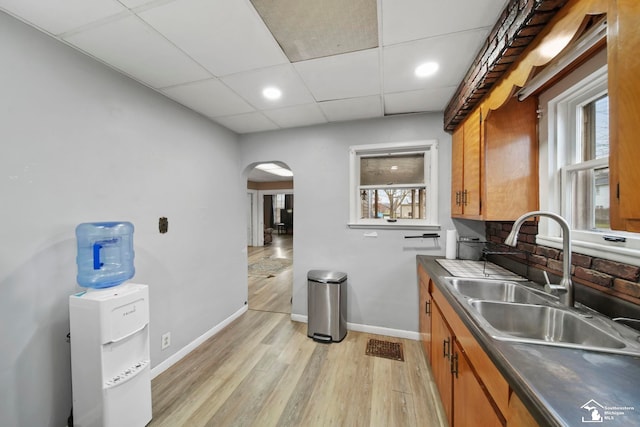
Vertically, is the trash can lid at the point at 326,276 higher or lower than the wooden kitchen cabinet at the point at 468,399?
higher

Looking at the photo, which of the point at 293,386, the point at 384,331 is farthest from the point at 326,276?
the point at 293,386

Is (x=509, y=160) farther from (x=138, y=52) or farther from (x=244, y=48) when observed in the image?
(x=138, y=52)

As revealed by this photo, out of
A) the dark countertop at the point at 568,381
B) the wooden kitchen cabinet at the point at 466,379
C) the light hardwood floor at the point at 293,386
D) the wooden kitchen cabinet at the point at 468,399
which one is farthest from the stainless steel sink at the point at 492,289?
the light hardwood floor at the point at 293,386

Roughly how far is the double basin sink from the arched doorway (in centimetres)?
249

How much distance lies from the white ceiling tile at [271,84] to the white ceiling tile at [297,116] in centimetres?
11

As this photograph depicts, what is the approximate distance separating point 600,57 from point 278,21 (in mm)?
1701

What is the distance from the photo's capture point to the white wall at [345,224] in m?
2.59

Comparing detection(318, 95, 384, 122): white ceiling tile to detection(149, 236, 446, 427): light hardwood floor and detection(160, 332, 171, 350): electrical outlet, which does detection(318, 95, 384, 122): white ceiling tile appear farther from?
detection(160, 332, 171, 350): electrical outlet

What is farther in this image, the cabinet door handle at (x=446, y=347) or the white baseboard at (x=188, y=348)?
the white baseboard at (x=188, y=348)

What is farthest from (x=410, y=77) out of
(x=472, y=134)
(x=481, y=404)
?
(x=481, y=404)

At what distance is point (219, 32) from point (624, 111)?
6.06ft

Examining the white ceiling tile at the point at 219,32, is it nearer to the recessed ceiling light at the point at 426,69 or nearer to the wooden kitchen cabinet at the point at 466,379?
the recessed ceiling light at the point at 426,69

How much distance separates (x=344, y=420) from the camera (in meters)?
1.60

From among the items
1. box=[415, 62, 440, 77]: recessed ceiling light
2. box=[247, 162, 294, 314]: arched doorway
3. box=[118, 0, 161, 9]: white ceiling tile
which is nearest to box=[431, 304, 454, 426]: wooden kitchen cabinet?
box=[415, 62, 440, 77]: recessed ceiling light
